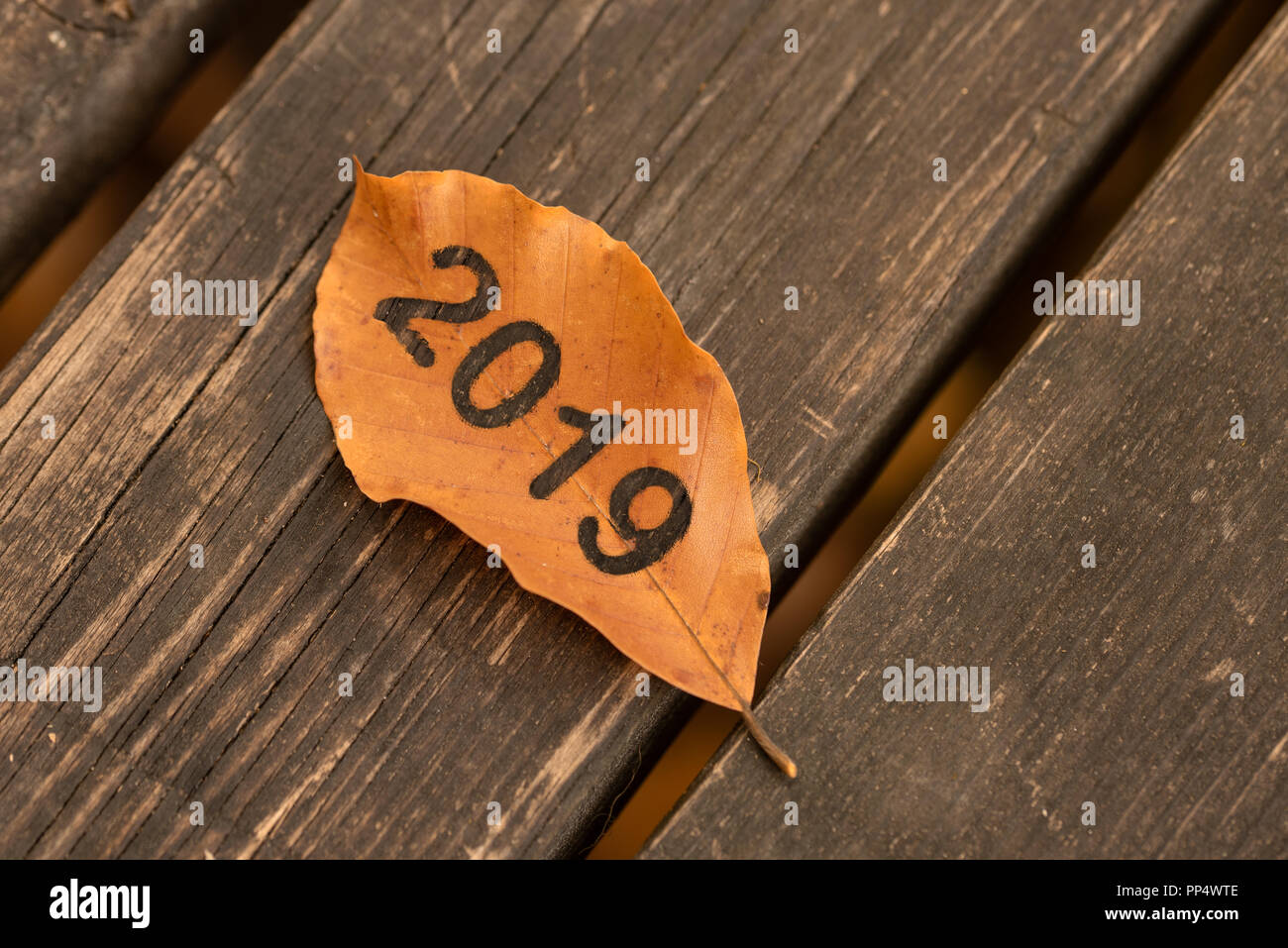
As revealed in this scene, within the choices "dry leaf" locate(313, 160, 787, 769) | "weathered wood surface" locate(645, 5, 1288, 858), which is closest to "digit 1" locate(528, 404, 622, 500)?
"dry leaf" locate(313, 160, 787, 769)

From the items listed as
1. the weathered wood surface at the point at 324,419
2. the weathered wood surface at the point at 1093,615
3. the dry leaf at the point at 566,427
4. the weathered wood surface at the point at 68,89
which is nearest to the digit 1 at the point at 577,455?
the dry leaf at the point at 566,427

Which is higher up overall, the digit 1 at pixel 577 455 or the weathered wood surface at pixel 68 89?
the digit 1 at pixel 577 455

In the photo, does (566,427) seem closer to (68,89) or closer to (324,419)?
(324,419)

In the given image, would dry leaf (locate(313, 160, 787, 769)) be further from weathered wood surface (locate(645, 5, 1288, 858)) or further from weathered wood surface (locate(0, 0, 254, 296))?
weathered wood surface (locate(0, 0, 254, 296))

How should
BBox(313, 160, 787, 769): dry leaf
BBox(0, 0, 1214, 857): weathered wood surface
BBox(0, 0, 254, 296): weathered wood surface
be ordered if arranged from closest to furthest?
1. BBox(313, 160, 787, 769): dry leaf
2. BBox(0, 0, 1214, 857): weathered wood surface
3. BBox(0, 0, 254, 296): weathered wood surface

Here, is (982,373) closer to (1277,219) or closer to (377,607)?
(1277,219)

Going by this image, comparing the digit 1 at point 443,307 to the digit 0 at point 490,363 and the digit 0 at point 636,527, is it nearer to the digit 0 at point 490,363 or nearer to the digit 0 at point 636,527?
the digit 0 at point 490,363

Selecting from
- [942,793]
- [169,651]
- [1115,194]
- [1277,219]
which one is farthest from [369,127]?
[1115,194]

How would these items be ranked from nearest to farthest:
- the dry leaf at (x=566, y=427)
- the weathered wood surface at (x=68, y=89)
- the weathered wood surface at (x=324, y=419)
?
1. the dry leaf at (x=566, y=427)
2. the weathered wood surface at (x=324, y=419)
3. the weathered wood surface at (x=68, y=89)

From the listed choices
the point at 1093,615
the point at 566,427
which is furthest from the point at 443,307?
the point at 1093,615
